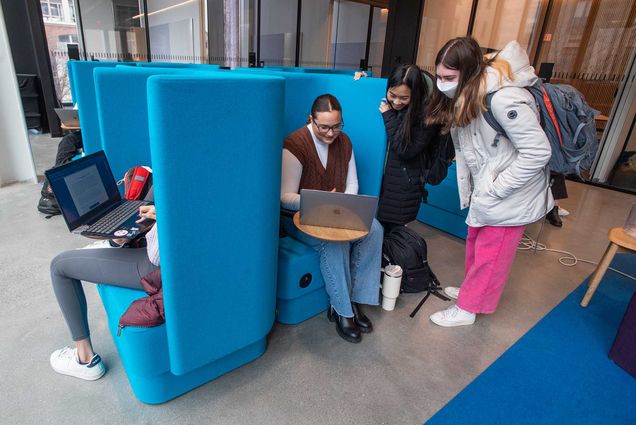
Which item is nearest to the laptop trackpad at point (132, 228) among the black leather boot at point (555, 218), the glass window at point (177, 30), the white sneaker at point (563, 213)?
the black leather boot at point (555, 218)

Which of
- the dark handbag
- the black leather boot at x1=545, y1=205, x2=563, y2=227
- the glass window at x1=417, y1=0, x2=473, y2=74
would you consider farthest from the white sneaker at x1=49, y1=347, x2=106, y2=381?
the glass window at x1=417, y1=0, x2=473, y2=74

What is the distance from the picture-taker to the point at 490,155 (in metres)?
1.73

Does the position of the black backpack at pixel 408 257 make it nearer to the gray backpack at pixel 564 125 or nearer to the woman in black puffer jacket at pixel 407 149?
the woman in black puffer jacket at pixel 407 149

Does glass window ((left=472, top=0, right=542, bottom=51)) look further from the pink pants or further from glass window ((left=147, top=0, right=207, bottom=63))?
the pink pants

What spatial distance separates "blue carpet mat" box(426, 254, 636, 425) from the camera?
1543 millimetres

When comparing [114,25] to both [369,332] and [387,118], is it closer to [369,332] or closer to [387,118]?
[387,118]

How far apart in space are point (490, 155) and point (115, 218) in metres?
1.60

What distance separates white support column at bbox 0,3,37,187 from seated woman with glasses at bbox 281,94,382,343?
3134 millimetres

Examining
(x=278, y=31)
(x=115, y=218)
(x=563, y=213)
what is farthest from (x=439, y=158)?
(x=278, y=31)

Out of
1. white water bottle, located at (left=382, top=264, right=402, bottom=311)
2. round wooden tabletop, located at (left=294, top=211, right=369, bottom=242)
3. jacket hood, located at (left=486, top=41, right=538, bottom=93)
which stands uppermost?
jacket hood, located at (left=486, top=41, right=538, bottom=93)

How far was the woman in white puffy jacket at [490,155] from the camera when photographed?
155 cm

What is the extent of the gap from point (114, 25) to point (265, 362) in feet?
18.9

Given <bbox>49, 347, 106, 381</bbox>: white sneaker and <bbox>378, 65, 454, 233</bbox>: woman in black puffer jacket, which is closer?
<bbox>49, 347, 106, 381</bbox>: white sneaker

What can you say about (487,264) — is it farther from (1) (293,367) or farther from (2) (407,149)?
(1) (293,367)
